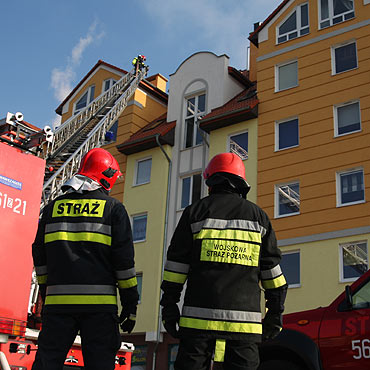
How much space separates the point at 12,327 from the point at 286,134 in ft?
53.8

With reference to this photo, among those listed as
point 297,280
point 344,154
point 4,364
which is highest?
point 344,154

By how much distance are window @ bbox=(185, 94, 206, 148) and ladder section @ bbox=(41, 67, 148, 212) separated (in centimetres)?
253

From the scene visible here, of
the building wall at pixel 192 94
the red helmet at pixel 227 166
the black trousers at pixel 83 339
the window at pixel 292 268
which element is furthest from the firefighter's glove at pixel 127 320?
the building wall at pixel 192 94

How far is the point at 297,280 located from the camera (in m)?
18.9

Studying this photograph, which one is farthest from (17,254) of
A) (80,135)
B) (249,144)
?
(249,144)

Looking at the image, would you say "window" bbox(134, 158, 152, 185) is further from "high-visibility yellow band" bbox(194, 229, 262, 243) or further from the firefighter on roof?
"high-visibility yellow band" bbox(194, 229, 262, 243)

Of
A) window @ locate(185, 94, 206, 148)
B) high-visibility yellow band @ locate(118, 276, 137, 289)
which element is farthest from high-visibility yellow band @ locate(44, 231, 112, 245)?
window @ locate(185, 94, 206, 148)

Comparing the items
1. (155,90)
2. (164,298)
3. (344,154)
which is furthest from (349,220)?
(164,298)

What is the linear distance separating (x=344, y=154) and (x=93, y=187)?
1560 cm

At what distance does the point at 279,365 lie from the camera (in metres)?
5.76

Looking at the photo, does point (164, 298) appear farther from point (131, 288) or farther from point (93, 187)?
point (93, 187)

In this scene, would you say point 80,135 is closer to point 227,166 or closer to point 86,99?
point 227,166

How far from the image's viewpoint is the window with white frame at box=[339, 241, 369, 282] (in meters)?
17.9

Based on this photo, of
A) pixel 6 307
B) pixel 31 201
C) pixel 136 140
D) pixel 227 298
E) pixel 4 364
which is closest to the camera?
pixel 227 298
